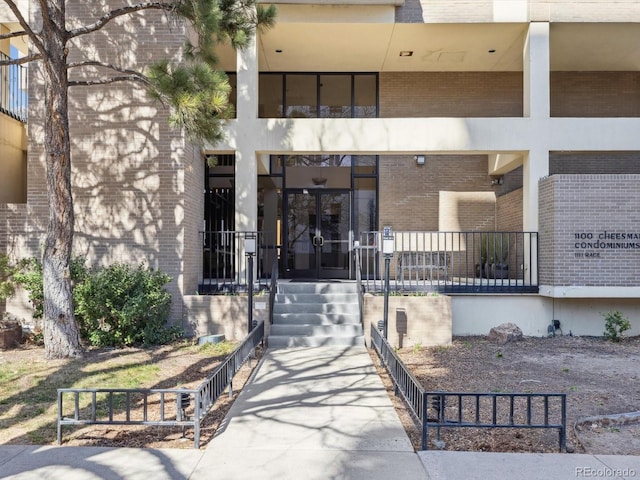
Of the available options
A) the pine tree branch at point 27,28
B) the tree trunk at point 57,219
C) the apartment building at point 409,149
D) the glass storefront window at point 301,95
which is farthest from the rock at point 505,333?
the pine tree branch at point 27,28

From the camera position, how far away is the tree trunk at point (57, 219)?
7.10m

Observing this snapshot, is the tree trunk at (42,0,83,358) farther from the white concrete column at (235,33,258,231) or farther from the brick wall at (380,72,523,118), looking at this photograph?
the brick wall at (380,72,523,118)

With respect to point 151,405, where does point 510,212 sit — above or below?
above

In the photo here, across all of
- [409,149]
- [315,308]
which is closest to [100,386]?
[315,308]

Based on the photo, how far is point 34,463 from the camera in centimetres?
375

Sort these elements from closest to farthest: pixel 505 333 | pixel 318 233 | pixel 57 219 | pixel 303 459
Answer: pixel 303 459 → pixel 57 219 → pixel 505 333 → pixel 318 233

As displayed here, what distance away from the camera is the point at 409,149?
982 centimetres

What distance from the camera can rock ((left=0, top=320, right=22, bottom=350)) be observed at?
313 inches

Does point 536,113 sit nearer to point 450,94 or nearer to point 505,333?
point 450,94

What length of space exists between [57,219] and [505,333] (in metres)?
7.73

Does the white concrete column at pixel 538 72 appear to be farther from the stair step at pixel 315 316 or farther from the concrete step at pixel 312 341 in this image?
the concrete step at pixel 312 341

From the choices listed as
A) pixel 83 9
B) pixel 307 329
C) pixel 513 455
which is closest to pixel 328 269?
pixel 307 329

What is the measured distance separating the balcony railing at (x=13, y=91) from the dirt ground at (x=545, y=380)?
9.57 m

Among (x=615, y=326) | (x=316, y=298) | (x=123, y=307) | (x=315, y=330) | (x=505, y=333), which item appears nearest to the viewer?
(x=123, y=307)
